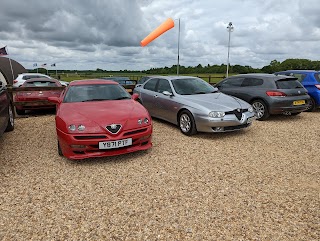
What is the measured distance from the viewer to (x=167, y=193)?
342 centimetres

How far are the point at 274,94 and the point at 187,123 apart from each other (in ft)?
10.9

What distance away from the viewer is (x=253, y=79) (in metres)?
8.44

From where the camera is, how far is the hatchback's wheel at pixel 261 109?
788 centimetres

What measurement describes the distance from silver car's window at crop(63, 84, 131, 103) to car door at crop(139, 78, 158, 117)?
186 cm

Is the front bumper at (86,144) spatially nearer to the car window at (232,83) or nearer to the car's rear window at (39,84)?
the car's rear window at (39,84)

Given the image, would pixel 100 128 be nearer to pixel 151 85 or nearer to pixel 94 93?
pixel 94 93

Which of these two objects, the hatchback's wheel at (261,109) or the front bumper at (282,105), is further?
the hatchback's wheel at (261,109)

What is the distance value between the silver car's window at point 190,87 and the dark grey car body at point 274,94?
1855 millimetres

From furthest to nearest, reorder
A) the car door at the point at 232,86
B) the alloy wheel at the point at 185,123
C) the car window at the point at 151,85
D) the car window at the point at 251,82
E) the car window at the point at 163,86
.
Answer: the car door at the point at 232,86 → the car window at the point at 251,82 → the car window at the point at 151,85 → the car window at the point at 163,86 → the alloy wheel at the point at 185,123

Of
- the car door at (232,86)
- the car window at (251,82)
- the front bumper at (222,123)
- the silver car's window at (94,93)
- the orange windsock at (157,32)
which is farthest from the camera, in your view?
the orange windsock at (157,32)

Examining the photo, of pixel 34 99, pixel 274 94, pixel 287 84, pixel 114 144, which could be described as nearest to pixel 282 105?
pixel 274 94

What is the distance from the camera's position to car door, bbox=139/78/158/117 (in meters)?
7.55

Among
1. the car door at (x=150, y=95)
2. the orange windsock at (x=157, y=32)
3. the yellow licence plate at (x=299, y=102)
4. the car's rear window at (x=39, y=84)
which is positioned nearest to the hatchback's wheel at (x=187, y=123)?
the car door at (x=150, y=95)

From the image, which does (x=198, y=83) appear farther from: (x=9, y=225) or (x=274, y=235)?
(x=9, y=225)
